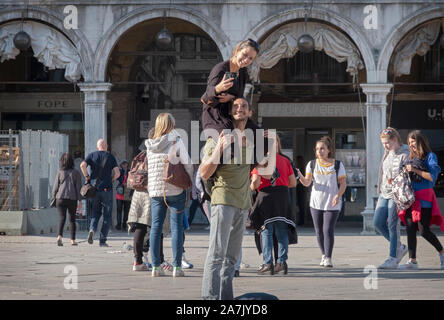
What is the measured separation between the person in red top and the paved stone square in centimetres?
24

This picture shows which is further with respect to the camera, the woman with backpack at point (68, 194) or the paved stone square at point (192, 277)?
the woman with backpack at point (68, 194)

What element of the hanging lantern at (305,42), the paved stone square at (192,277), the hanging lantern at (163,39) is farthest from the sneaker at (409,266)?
the hanging lantern at (163,39)

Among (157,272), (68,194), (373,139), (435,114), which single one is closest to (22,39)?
(68,194)

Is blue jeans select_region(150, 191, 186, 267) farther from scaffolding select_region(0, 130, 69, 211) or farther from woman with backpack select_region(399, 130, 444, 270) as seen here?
scaffolding select_region(0, 130, 69, 211)

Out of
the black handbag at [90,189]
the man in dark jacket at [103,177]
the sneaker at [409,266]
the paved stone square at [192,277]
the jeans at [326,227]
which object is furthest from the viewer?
the man in dark jacket at [103,177]

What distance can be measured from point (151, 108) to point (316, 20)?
20.9ft

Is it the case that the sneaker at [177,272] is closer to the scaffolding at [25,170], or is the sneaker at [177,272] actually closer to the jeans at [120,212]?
the scaffolding at [25,170]

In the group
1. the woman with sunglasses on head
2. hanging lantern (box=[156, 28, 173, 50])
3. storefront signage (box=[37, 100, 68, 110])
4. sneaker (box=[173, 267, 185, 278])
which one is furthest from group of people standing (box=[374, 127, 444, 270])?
storefront signage (box=[37, 100, 68, 110])

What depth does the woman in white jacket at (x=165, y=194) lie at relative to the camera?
31.7 ft

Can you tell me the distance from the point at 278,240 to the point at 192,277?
1160 millimetres

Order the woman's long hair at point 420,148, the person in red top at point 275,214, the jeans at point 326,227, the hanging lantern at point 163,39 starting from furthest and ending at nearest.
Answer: the hanging lantern at point 163,39, the jeans at point 326,227, the woman's long hair at point 420,148, the person in red top at point 275,214

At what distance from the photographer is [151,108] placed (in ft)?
78.1
